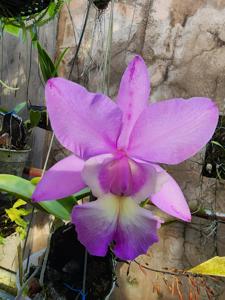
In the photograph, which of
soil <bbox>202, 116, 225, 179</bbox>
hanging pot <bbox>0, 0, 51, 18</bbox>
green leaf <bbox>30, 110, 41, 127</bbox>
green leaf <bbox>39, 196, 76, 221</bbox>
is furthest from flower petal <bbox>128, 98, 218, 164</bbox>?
soil <bbox>202, 116, 225, 179</bbox>

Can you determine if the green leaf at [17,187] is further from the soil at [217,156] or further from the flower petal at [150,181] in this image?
the soil at [217,156]

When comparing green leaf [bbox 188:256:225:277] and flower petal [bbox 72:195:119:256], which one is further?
green leaf [bbox 188:256:225:277]

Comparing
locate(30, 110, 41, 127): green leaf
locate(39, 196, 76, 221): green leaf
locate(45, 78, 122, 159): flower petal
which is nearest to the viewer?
locate(45, 78, 122, 159): flower petal

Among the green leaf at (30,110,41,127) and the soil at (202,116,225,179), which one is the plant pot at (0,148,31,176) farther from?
the soil at (202,116,225,179)

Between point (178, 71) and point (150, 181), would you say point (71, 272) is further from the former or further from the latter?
point (178, 71)

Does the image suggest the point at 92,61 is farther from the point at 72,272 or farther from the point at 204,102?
the point at 204,102

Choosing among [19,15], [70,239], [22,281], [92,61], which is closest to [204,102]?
[70,239]

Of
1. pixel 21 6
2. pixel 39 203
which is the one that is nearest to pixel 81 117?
pixel 39 203

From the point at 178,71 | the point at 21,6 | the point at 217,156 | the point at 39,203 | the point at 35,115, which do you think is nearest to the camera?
the point at 39,203
